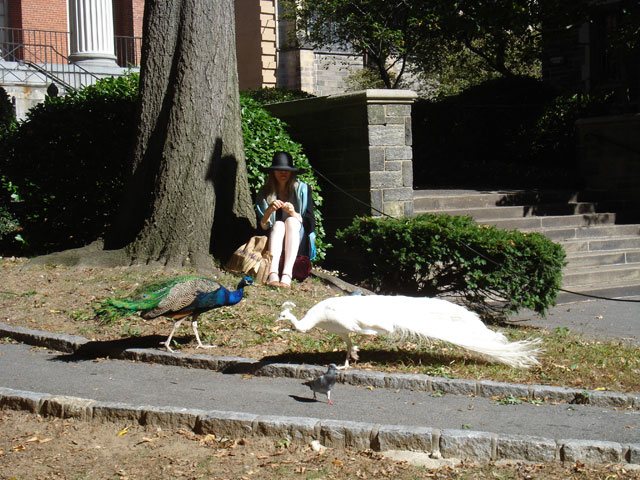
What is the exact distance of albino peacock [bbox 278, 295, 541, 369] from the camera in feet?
19.2

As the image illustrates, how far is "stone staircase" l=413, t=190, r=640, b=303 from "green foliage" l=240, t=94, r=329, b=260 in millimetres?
2026

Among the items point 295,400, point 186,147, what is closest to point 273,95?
point 186,147

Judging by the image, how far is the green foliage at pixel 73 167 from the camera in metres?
11.6

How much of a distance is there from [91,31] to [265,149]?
15.4 m

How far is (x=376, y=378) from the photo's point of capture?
587 cm

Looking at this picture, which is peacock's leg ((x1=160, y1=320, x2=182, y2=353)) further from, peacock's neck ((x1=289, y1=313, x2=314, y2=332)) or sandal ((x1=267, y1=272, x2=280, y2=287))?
sandal ((x1=267, y1=272, x2=280, y2=287))

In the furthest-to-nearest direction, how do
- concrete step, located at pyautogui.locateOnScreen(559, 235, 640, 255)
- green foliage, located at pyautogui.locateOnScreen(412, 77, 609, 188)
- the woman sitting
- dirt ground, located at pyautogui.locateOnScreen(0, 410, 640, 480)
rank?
1. green foliage, located at pyautogui.locateOnScreen(412, 77, 609, 188)
2. concrete step, located at pyautogui.locateOnScreen(559, 235, 640, 255)
3. the woman sitting
4. dirt ground, located at pyautogui.locateOnScreen(0, 410, 640, 480)

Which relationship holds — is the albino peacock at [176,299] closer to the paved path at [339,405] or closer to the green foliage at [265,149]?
the paved path at [339,405]

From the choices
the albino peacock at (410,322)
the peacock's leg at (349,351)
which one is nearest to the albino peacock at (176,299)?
the albino peacock at (410,322)

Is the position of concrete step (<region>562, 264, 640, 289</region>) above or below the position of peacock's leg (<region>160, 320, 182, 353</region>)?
below

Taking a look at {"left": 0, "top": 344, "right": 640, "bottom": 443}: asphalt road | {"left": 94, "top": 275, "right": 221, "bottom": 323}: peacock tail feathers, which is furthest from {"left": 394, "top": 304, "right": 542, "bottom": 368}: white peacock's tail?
{"left": 94, "top": 275, "right": 221, "bottom": 323}: peacock tail feathers

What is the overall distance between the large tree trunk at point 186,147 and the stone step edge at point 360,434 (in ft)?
13.1

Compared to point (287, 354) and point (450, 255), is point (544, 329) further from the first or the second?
point (287, 354)

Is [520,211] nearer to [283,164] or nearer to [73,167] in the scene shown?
[283,164]
